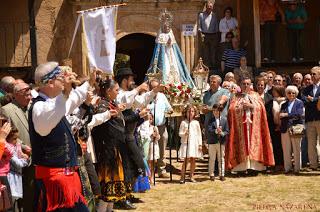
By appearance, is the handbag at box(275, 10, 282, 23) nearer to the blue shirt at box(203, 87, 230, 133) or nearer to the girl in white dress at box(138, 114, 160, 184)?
the blue shirt at box(203, 87, 230, 133)

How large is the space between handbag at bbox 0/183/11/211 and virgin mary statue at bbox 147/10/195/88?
737cm

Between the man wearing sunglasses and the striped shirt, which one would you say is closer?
the man wearing sunglasses

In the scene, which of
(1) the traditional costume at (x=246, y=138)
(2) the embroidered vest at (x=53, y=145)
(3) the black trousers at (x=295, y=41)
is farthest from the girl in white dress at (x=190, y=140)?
(3) the black trousers at (x=295, y=41)

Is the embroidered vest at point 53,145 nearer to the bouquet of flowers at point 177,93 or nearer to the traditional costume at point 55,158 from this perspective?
the traditional costume at point 55,158

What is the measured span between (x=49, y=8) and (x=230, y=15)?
4.33 m

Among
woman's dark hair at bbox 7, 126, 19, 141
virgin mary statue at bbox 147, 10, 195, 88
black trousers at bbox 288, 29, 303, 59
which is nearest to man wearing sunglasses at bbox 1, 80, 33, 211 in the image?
woman's dark hair at bbox 7, 126, 19, 141

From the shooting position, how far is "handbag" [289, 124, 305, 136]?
1195 cm

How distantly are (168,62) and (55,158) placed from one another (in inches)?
326

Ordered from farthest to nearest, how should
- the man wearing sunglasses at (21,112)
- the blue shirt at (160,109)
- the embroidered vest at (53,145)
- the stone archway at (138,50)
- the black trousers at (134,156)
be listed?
the stone archway at (138,50) < the blue shirt at (160,109) < the black trousers at (134,156) < the man wearing sunglasses at (21,112) < the embroidered vest at (53,145)

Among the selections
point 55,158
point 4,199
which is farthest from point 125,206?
point 55,158

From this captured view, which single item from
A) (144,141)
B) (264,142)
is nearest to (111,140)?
(144,141)

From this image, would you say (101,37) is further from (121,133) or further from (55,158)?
(55,158)

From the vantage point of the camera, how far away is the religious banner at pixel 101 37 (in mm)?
7738

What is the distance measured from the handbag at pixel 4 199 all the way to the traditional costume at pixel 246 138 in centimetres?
611
